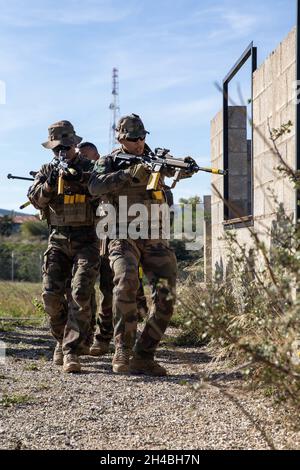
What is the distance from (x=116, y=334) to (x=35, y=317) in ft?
17.9

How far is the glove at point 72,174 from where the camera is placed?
6.02 metres

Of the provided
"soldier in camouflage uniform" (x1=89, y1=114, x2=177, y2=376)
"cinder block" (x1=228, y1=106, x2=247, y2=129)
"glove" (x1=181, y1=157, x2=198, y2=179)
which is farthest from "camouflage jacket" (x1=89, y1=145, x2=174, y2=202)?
"cinder block" (x1=228, y1=106, x2=247, y2=129)

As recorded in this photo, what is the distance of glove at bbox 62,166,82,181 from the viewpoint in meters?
6.02

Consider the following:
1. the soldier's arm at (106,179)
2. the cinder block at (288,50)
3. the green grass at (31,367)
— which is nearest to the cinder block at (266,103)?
the cinder block at (288,50)

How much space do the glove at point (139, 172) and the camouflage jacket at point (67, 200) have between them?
0.68 metres

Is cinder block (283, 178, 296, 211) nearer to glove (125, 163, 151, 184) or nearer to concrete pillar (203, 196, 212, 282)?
glove (125, 163, 151, 184)

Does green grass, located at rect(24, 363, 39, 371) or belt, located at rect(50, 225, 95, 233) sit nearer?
green grass, located at rect(24, 363, 39, 371)

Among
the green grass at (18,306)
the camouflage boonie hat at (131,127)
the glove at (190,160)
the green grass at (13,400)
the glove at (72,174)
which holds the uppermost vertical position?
the camouflage boonie hat at (131,127)

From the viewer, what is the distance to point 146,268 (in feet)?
18.3

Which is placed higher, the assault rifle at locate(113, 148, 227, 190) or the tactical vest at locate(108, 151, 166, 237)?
the assault rifle at locate(113, 148, 227, 190)

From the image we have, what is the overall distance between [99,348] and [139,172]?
1883 millimetres

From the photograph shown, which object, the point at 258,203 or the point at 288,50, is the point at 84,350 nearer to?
the point at 258,203

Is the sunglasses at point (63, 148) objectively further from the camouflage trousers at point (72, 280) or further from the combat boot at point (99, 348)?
the combat boot at point (99, 348)

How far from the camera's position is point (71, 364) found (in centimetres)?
551
